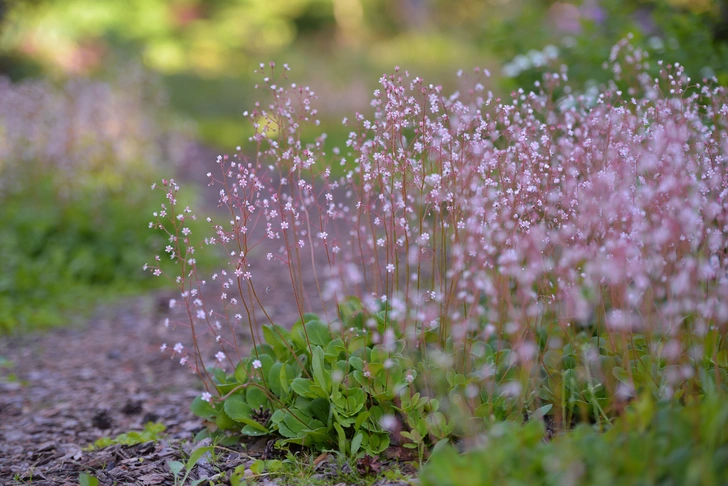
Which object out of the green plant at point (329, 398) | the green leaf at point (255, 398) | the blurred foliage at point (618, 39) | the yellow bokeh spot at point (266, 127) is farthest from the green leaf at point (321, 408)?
the blurred foliage at point (618, 39)

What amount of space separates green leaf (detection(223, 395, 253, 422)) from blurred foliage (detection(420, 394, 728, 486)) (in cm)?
92

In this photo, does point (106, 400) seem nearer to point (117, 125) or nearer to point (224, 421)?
point (224, 421)

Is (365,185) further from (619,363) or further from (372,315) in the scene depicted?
(619,363)

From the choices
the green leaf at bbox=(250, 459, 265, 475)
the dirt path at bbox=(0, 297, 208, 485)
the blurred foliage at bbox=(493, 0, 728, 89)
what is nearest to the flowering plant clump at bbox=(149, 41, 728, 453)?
the green leaf at bbox=(250, 459, 265, 475)

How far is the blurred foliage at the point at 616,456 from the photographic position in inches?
53.2

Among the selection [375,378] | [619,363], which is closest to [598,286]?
[619,363]

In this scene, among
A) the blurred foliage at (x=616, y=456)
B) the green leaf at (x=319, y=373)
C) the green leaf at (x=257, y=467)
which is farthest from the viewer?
the green leaf at (x=319, y=373)

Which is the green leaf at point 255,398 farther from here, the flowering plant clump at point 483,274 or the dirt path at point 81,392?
the dirt path at point 81,392

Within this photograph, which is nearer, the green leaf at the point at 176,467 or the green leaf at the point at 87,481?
the green leaf at the point at 87,481

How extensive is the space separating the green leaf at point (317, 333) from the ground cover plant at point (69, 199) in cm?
252

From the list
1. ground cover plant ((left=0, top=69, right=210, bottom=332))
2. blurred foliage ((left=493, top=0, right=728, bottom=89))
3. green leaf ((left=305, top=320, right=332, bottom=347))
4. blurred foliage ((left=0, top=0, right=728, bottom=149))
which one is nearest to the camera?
green leaf ((left=305, top=320, right=332, bottom=347))

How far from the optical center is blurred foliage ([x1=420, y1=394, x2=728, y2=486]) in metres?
1.35

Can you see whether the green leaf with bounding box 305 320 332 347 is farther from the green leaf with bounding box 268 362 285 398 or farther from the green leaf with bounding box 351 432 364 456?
the green leaf with bounding box 351 432 364 456

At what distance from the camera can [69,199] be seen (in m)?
5.43
